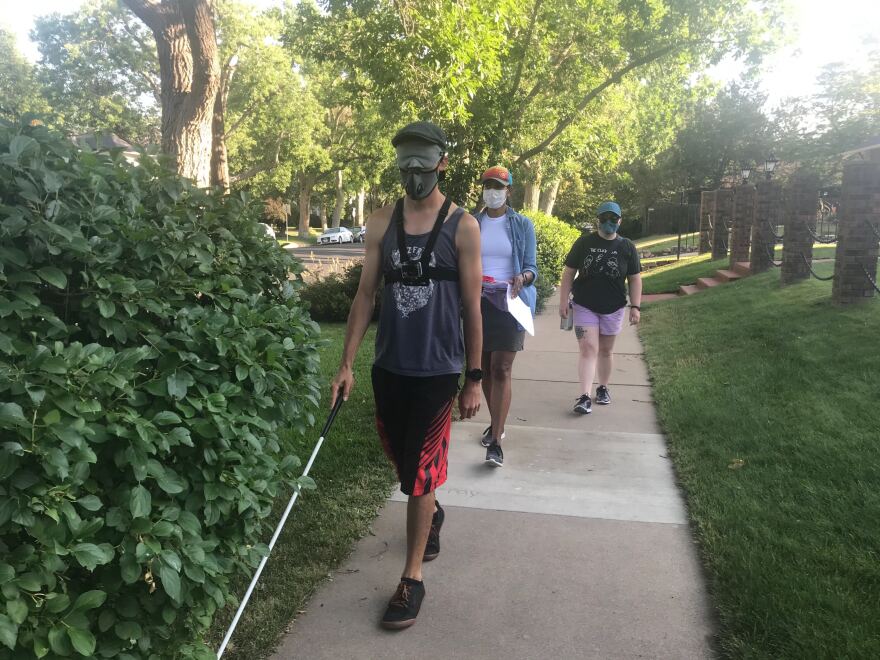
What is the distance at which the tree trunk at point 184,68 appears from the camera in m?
7.04

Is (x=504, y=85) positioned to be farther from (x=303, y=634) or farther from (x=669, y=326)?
(x=303, y=634)

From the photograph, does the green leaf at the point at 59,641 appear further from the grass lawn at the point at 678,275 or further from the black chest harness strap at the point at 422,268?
the grass lawn at the point at 678,275

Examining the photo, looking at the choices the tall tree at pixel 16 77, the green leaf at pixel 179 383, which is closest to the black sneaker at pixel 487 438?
the green leaf at pixel 179 383

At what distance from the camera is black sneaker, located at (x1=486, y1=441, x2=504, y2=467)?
450cm

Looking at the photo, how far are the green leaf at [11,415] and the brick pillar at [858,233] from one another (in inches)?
319

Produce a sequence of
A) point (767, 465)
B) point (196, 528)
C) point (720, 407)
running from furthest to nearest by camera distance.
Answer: point (720, 407) → point (767, 465) → point (196, 528)

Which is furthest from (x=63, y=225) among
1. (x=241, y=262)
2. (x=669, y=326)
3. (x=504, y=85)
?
(x=504, y=85)

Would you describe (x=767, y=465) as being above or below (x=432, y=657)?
above

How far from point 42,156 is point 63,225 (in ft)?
0.70

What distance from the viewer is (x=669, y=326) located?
9844mm

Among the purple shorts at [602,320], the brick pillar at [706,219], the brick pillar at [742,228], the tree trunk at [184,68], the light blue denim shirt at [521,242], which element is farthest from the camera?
the brick pillar at [706,219]

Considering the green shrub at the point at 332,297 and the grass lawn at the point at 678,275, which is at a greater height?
the grass lawn at the point at 678,275

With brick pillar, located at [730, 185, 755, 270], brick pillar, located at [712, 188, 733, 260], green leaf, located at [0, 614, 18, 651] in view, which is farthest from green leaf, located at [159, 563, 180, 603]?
brick pillar, located at [712, 188, 733, 260]

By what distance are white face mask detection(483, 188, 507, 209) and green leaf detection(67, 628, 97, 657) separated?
342 centimetres
